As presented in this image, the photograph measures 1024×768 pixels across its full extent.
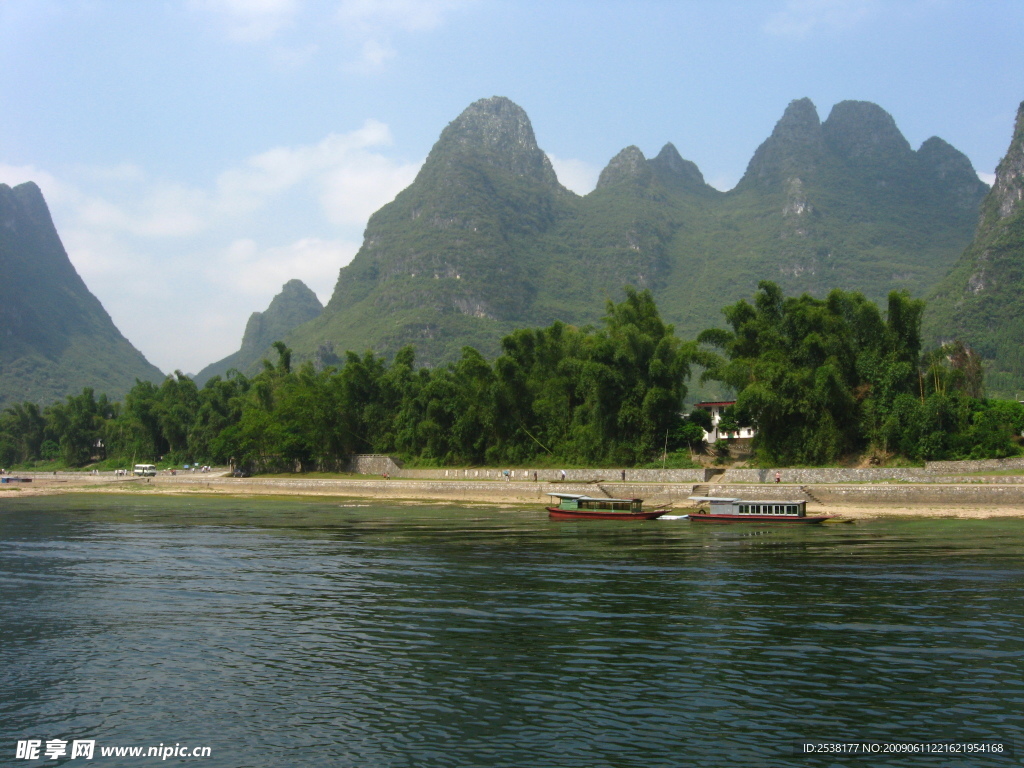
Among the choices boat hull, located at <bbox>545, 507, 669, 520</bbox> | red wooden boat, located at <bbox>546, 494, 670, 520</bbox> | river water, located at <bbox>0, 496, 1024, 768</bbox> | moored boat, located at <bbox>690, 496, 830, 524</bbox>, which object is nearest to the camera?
river water, located at <bbox>0, 496, 1024, 768</bbox>

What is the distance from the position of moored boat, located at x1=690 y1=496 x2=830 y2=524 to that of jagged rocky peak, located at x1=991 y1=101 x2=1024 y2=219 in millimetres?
174176

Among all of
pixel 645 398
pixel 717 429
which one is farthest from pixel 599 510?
pixel 717 429

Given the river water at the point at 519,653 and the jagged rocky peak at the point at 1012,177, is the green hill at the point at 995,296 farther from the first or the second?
the river water at the point at 519,653

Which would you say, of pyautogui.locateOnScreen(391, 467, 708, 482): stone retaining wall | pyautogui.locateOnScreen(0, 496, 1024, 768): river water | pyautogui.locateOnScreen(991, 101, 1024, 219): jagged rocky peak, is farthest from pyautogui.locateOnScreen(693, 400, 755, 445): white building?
pyautogui.locateOnScreen(991, 101, 1024, 219): jagged rocky peak

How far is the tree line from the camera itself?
177 feet

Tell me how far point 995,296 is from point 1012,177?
48.3 meters

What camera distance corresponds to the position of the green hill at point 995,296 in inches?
5532

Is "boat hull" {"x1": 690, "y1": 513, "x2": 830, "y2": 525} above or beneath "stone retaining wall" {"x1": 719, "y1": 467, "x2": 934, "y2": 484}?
beneath

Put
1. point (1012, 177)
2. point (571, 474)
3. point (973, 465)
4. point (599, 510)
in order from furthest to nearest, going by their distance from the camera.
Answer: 1. point (1012, 177)
2. point (571, 474)
3. point (973, 465)
4. point (599, 510)

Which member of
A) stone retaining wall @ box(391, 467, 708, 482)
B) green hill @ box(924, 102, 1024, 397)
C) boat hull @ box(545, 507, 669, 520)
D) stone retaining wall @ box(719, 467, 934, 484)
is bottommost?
boat hull @ box(545, 507, 669, 520)

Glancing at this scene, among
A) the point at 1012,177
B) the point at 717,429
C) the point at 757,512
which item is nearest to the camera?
the point at 757,512

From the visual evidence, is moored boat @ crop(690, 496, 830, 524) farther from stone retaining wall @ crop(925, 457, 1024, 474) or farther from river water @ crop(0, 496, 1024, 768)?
stone retaining wall @ crop(925, 457, 1024, 474)

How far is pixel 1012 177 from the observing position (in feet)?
613

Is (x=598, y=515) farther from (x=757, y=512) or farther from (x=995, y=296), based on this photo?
(x=995, y=296)
